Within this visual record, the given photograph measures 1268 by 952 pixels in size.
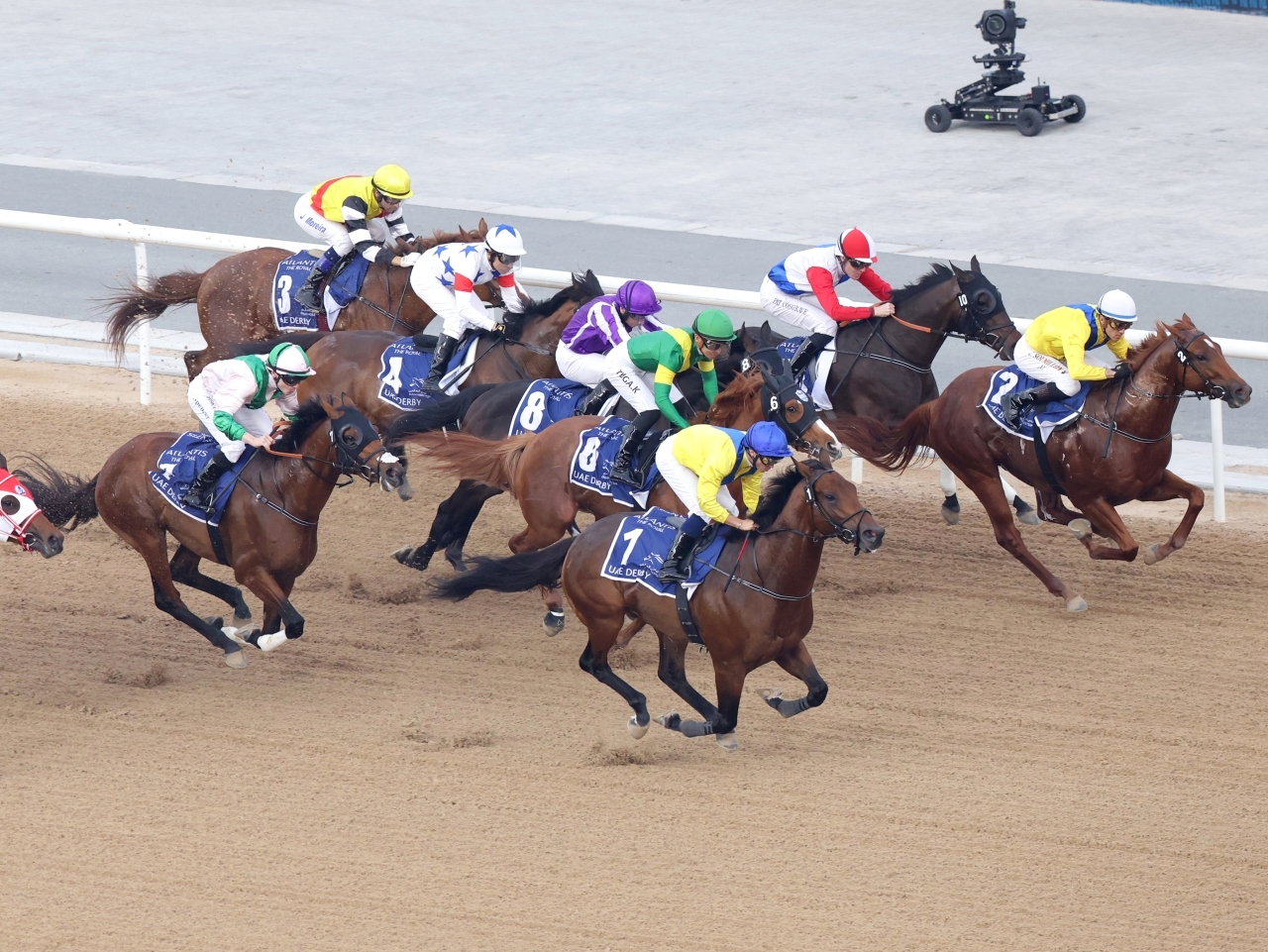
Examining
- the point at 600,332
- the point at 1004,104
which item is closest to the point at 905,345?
the point at 600,332

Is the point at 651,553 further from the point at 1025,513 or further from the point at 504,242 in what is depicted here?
the point at 1025,513

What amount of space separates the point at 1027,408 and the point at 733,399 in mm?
1615

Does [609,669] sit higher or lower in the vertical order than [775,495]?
lower

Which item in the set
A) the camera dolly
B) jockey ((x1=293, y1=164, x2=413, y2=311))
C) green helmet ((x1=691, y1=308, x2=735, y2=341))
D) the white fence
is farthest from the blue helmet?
the camera dolly

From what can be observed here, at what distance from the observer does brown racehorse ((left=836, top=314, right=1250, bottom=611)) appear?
7.96 meters

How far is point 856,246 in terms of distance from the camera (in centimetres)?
909

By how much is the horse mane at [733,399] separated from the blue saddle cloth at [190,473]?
2039mm

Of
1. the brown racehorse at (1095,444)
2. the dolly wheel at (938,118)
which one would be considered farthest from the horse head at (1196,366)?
the dolly wheel at (938,118)

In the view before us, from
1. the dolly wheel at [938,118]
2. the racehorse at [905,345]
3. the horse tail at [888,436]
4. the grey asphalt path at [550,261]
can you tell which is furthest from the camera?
the dolly wheel at [938,118]

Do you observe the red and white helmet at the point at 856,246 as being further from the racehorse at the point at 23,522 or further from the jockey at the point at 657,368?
the racehorse at the point at 23,522

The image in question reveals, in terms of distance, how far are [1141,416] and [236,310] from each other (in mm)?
5391

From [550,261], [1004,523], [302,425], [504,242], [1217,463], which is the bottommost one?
[550,261]

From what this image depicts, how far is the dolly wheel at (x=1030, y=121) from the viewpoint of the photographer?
1677 cm

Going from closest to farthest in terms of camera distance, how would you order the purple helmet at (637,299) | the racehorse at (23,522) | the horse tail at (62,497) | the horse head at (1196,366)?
1. the racehorse at (23,522)
2. the horse head at (1196,366)
3. the horse tail at (62,497)
4. the purple helmet at (637,299)
